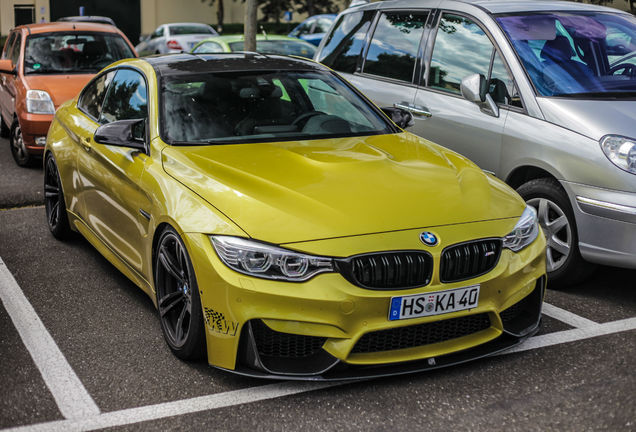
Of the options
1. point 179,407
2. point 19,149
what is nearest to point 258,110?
point 179,407

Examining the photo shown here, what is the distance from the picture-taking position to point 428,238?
375cm

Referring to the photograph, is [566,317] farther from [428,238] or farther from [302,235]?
[302,235]

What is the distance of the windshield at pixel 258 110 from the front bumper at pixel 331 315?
3.70ft

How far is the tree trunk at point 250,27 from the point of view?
13336mm

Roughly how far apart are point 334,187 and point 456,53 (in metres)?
2.68

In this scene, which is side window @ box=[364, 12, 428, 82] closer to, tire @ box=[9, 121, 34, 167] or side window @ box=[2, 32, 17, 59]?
tire @ box=[9, 121, 34, 167]

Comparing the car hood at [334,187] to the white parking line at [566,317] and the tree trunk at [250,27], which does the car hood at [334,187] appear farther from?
the tree trunk at [250,27]

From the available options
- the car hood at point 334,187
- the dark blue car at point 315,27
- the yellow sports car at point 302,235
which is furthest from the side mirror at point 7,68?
the dark blue car at point 315,27

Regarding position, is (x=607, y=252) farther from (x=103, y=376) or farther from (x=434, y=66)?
(x=103, y=376)

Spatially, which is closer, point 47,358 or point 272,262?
point 272,262

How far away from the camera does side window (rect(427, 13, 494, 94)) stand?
237 inches

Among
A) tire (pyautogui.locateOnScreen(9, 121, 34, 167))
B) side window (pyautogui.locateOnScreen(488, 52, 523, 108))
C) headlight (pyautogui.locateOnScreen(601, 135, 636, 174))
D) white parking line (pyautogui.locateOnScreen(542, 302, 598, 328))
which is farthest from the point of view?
tire (pyautogui.locateOnScreen(9, 121, 34, 167))

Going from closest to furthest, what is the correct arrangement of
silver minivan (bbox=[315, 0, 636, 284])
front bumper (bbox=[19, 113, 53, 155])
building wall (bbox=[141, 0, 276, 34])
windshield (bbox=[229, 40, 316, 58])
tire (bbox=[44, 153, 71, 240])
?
silver minivan (bbox=[315, 0, 636, 284])
tire (bbox=[44, 153, 71, 240])
front bumper (bbox=[19, 113, 53, 155])
windshield (bbox=[229, 40, 316, 58])
building wall (bbox=[141, 0, 276, 34])

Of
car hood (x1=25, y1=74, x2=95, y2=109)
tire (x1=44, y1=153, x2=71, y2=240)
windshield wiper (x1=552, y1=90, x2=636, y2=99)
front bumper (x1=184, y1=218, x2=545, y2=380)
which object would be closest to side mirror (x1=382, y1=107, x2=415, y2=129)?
windshield wiper (x1=552, y1=90, x2=636, y2=99)
